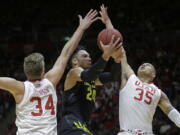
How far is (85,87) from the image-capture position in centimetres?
475

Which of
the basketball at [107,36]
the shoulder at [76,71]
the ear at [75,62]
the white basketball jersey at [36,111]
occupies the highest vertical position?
the basketball at [107,36]

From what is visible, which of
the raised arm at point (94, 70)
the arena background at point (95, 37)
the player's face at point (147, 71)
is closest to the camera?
the raised arm at point (94, 70)

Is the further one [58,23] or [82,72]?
[58,23]

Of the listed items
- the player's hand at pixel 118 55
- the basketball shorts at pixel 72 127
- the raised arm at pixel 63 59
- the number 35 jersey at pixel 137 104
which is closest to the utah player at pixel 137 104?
the number 35 jersey at pixel 137 104

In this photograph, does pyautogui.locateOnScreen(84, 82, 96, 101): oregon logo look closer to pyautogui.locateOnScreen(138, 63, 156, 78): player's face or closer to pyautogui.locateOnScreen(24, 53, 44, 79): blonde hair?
pyautogui.locateOnScreen(138, 63, 156, 78): player's face

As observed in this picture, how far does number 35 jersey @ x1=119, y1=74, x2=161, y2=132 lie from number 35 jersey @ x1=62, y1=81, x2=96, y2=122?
0.42m

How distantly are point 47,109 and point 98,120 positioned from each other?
6.51 meters

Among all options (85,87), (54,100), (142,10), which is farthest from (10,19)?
(54,100)

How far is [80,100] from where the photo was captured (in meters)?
4.68

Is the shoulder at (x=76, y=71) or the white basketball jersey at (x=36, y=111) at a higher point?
the shoulder at (x=76, y=71)

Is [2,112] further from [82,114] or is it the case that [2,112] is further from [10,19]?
[82,114]

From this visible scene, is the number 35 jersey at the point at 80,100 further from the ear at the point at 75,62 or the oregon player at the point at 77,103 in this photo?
the ear at the point at 75,62

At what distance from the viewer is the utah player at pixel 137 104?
476 centimetres

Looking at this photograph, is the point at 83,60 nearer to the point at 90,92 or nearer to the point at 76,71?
the point at 76,71
